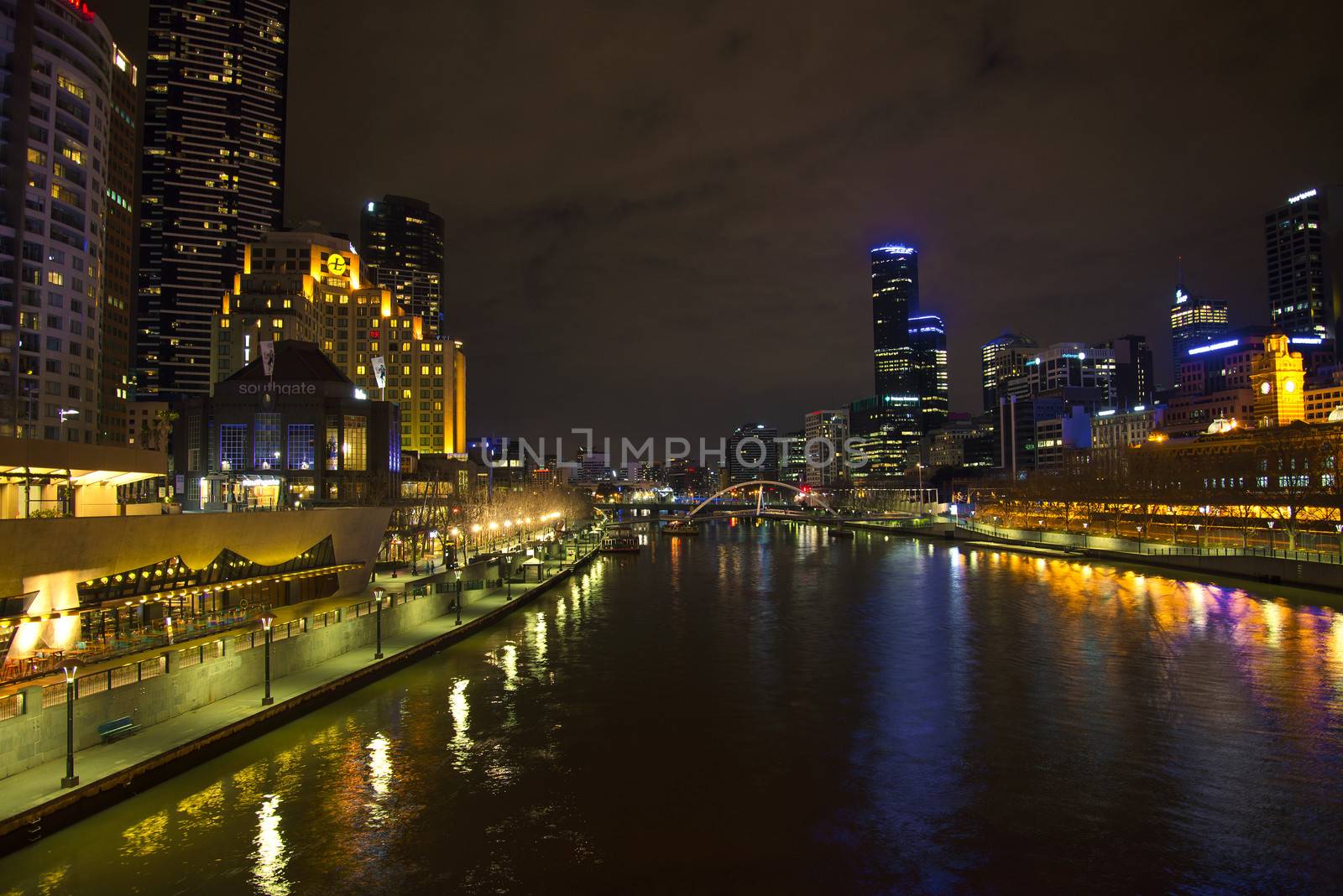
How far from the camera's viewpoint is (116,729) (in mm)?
21078

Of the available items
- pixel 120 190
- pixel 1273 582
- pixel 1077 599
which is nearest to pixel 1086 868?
pixel 1077 599

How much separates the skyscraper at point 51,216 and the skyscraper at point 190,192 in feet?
349

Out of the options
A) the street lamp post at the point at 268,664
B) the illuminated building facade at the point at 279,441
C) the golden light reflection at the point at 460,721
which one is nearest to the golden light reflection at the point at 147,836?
the street lamp post at the point at 268,664

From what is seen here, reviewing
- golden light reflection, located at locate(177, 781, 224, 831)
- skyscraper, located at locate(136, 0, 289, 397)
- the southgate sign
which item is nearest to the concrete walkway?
golden light reflection, located at locate(177, 781, 224, 831)

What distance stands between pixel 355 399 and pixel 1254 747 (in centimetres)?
7847

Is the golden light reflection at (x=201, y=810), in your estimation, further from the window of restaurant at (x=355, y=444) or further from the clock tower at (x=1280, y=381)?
the clock tower at (x=1280, y=381)

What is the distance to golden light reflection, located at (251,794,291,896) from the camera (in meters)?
16.8

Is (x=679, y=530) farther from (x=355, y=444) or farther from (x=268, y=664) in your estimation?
(x=268, y=664)

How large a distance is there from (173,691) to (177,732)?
158 centimetres

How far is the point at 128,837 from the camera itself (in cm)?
1825

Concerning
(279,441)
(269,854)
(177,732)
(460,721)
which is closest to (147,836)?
(269,854)

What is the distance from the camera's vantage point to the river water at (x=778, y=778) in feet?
56.9

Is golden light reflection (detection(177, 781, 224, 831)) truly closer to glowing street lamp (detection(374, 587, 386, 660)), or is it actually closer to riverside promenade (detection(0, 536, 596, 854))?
riverside promenade (detection(0, 536, 596, 854))

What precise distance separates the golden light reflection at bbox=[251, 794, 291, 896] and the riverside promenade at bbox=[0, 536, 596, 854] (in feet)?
9.50
